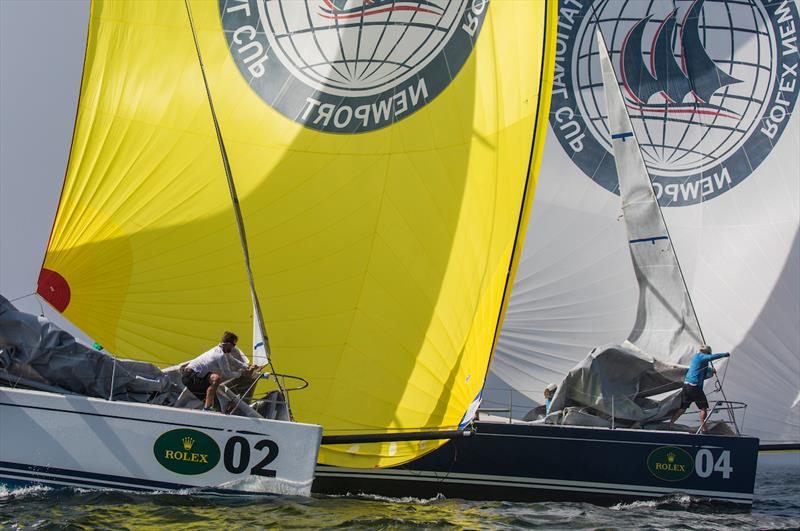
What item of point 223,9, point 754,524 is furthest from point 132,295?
point 754,524

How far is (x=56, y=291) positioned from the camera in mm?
9977

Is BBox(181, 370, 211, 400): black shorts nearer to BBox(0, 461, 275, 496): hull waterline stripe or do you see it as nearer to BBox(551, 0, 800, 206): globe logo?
BBox(0, 461, 275, 496): hull waterline stripe

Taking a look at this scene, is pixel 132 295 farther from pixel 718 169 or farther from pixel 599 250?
pixel 718 169

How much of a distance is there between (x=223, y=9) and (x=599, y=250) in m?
6.34

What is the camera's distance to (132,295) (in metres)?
9.77

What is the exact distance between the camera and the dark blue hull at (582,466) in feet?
35.5

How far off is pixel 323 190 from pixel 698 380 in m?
4.83

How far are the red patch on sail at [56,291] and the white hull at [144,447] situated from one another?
249 centimetres

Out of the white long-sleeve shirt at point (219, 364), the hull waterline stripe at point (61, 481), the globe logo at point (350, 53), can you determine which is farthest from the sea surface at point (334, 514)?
the globe logo at point (350, 53)

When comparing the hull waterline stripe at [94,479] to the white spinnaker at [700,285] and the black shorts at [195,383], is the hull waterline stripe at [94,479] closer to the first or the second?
the black shorts at [195,383]

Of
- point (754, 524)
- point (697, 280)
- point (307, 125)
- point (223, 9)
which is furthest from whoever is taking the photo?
point (697, 280)

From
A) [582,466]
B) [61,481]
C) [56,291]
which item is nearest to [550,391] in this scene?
[582,466]

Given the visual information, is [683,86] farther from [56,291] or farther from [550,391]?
[56,291]

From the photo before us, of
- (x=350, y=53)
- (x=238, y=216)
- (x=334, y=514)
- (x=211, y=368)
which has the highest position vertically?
(x=350, y=53)
